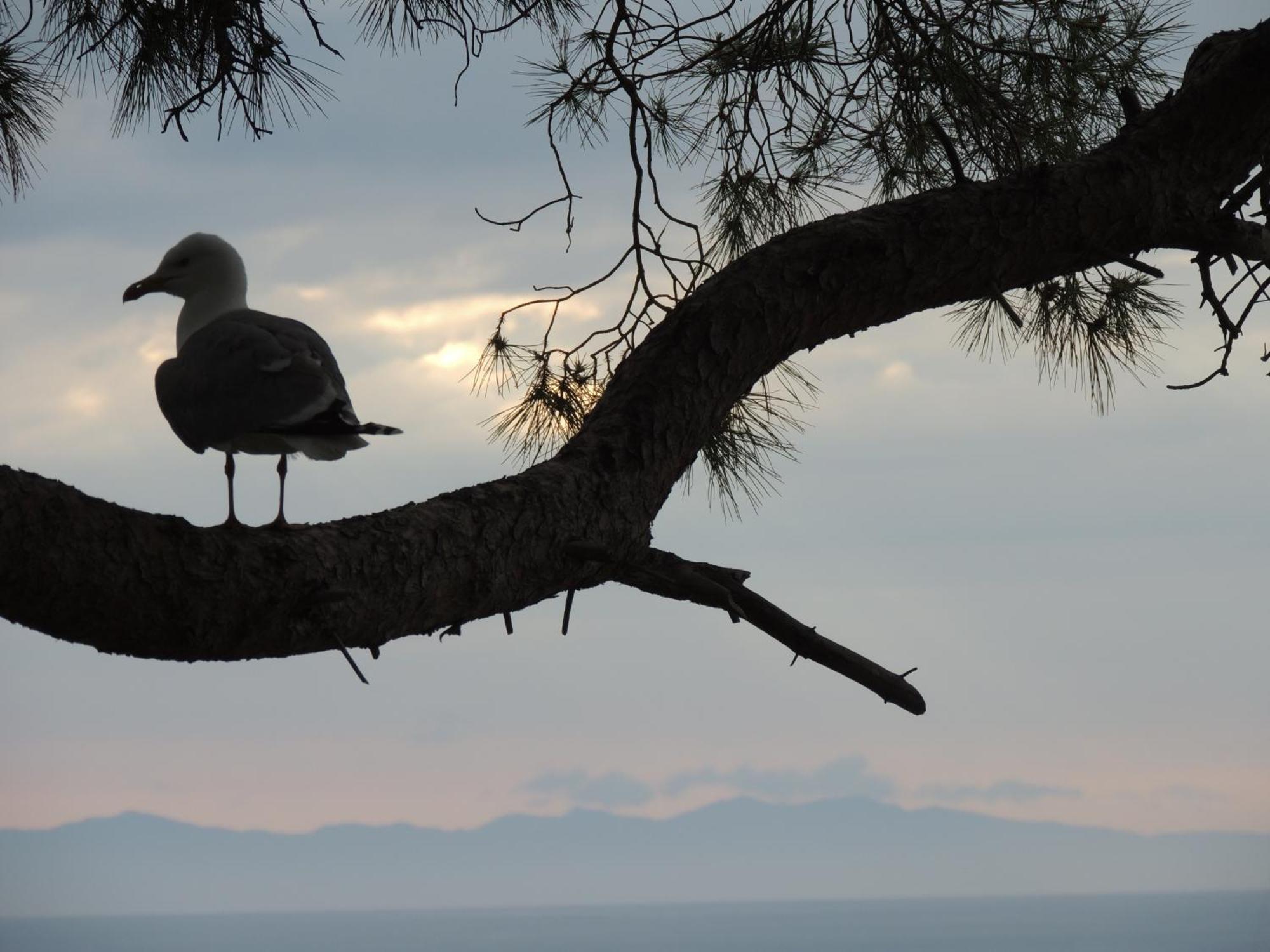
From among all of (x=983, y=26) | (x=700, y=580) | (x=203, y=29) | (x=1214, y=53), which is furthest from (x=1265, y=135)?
(x=203, y=29)

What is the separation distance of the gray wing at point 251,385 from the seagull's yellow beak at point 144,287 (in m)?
0.35

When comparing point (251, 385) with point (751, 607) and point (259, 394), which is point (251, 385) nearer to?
point (259, 394)

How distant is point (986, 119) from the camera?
2.46m

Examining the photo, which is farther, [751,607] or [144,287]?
[144,287]

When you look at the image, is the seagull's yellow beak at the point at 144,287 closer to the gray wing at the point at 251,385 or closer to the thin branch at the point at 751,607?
the gray wing at the point at 251,385

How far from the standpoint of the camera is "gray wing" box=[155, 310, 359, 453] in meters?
1.71

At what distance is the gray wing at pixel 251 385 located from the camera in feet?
5.62

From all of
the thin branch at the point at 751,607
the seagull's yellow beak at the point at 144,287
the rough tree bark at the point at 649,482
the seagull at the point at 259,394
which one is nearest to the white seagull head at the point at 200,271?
the seagull's yellow beak at the point at 144,287

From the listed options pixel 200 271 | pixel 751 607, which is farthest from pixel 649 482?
pixel 200 271

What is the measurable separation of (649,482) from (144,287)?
3.57ft

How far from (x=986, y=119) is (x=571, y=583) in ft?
4.61

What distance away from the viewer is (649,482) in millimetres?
1676

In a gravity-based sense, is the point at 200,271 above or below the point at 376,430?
above

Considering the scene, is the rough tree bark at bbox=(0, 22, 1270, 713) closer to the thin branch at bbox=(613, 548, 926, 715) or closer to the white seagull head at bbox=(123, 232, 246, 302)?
the thin branch at bbox=(613, 548, 926, 715)
